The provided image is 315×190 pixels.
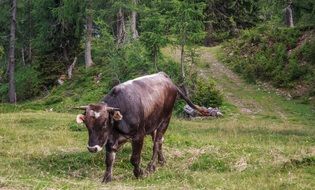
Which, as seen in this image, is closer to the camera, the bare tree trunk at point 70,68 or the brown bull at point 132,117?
the brown bull at point 132,117

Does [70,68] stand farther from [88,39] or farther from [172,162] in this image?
[172,162]

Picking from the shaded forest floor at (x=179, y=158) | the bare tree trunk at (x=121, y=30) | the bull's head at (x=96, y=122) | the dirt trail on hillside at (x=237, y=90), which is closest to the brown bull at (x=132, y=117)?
the bull's head at (x=96, y=122)

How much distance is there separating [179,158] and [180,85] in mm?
15381

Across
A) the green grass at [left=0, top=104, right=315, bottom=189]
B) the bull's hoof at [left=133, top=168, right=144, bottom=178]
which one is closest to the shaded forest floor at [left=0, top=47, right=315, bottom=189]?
the green grass at [left=0, top=104, right=315, bottom=189]

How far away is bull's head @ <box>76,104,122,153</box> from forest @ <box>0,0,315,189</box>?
2.99 ft

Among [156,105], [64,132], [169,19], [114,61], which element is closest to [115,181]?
[156,105]

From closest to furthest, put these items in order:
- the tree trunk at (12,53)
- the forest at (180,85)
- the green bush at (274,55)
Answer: the forest at (180,85) → the green bush at (274,55) → the tree trunk at (12,53)

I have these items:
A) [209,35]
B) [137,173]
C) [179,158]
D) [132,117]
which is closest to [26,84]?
[209,35]

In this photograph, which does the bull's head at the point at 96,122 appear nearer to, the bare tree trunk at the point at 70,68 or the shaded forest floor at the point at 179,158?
the shaded forest floor at the point at 179,158

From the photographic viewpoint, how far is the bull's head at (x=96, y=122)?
1208 centimetres

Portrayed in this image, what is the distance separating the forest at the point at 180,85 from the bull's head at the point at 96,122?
0.91m

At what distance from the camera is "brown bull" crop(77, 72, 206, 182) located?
1217 centimetres

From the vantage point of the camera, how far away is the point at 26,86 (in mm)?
47906

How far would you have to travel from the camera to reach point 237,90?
35.9 meters
